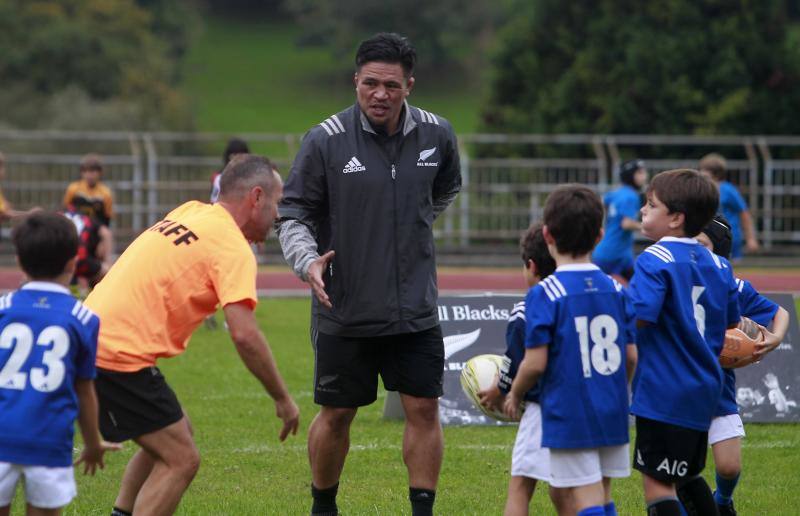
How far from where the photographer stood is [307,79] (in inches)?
2995

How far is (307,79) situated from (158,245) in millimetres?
71418

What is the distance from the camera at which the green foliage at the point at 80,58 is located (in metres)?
49.7

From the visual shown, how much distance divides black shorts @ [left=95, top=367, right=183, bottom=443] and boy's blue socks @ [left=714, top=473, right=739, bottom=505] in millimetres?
2939

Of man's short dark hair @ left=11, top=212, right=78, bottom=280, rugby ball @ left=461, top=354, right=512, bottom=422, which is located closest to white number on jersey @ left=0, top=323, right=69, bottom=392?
man's short dark hair @ left=11, top=212, right=78, bottom=280

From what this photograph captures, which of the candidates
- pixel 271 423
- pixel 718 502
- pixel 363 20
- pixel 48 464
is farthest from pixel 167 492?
pixel 363 20

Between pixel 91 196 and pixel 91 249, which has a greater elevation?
pixel 91 196

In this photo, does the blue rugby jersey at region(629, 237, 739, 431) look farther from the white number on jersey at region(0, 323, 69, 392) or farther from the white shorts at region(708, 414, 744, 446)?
the white number on jersey at region(0, 323, 69, 392)

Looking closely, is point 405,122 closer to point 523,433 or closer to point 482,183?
point 523,433

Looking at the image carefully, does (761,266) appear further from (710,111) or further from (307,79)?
(307,79)

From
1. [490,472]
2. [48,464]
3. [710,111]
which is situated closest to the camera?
[48,464]

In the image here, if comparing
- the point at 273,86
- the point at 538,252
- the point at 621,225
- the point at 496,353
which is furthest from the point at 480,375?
the point at 273,86

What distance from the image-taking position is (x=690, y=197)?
579cm

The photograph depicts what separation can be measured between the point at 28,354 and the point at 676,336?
9.28 ft

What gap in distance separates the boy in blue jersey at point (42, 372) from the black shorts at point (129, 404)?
0.55 meters
